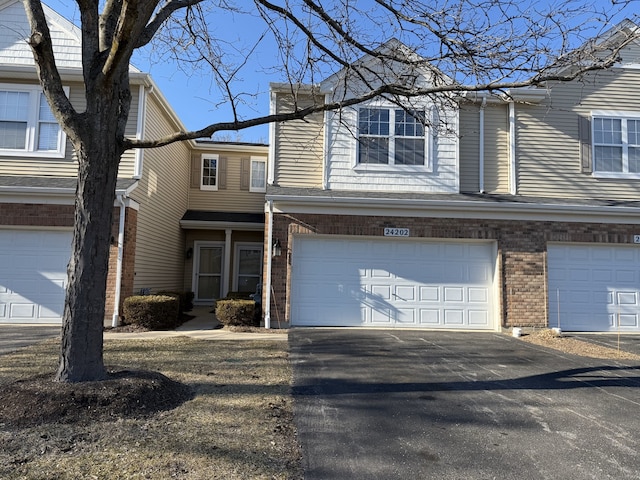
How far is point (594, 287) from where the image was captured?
10875 millimetres

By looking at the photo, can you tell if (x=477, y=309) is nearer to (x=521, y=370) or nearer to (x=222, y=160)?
(x=521, y=370)

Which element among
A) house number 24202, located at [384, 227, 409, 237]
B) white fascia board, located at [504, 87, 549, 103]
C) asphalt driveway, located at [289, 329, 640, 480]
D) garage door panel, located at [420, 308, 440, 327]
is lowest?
asphalt driveway, located at [289, 329, 640, 480]

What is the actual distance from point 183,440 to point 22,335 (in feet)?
23.5

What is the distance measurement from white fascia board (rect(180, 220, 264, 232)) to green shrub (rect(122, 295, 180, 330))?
5016 millimetres

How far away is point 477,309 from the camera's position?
10828mm

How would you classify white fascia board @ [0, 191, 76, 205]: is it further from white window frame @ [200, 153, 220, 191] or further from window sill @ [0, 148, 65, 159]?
white window frame @ [200, 153, 220, 191]

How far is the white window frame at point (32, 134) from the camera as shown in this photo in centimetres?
1109

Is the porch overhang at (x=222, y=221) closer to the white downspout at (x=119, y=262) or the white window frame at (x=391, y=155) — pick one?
the white downspout at (x=119, y=262)

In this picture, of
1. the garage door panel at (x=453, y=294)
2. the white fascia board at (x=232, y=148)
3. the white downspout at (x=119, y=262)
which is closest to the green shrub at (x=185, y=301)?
the white downspout at (x=119, y=262)

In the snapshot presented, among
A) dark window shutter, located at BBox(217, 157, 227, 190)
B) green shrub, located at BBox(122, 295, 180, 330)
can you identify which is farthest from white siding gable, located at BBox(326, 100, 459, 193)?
dark window shutter, located at BBox(217, 157, 227, 190)

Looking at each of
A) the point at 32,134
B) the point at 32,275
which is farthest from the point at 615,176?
the point at 32,134

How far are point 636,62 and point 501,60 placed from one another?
9350 mm

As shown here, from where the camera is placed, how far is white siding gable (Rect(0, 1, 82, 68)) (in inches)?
457

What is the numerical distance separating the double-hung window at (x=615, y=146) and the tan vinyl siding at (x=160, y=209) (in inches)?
483
